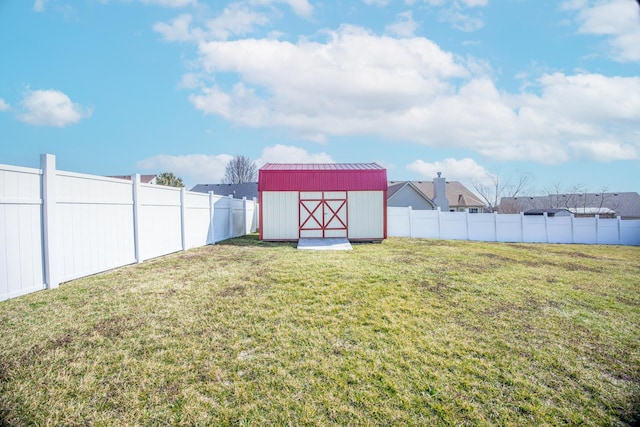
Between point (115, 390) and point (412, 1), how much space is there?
8158 mm

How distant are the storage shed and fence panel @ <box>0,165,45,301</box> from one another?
7879 millimetres

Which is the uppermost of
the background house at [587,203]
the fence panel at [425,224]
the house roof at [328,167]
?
the house roof at [328,167]

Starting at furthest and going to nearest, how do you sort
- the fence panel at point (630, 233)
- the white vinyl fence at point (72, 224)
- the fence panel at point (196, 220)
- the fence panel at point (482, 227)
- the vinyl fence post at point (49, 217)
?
1. the fence panel at point (630, 233)
2. the fence panel at point (482, 227)
3. the fence panel at point (196, 220)
4. the vinyl fence post at point (49, 217)
5. the white vinyl fence at point (72, 224)

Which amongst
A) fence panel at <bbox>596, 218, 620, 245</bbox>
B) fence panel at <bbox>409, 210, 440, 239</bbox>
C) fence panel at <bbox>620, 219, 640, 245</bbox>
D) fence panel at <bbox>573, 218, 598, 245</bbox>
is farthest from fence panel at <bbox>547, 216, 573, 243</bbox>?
fence panel at <bbox>409, 210, 440, 239</bbox>

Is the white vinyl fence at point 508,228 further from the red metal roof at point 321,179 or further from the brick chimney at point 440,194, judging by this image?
the brick chimney at point 440,194

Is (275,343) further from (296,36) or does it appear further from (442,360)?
(296,36)

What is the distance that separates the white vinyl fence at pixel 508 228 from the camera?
14.8 metres

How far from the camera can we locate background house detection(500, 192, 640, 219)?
1169 inches

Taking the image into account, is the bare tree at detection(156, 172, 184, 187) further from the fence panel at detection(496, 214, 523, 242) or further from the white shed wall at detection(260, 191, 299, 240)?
the fence panel at detection(496, 214, 523, 242)

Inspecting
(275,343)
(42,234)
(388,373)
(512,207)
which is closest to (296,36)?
(42,234)

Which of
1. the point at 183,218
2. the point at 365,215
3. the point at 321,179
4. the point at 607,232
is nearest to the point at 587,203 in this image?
the point at 607,232

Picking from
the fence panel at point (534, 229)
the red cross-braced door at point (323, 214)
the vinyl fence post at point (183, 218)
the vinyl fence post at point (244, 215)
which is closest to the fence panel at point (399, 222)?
the red cross-braced door at point (323, 214)

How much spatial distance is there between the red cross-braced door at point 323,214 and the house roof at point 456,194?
679 inches

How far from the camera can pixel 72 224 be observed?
5.23m
